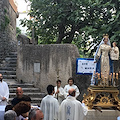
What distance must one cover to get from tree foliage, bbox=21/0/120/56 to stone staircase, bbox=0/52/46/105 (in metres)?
2.28

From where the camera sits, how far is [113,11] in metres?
11.1

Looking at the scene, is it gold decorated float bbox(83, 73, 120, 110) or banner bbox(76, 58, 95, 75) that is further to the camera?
banner bbox(76, 58, 95, 75)

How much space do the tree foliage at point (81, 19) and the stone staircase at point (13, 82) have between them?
228cm

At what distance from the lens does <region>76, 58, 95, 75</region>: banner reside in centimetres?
954

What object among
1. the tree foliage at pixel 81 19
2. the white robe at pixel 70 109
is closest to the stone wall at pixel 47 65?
the tree foliage at pixel 81 19

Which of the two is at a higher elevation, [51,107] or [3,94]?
[3,94]

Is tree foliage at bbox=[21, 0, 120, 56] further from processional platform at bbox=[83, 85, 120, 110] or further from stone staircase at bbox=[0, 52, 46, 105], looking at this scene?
processional platform at bbox=[83, 85, 120, 110]

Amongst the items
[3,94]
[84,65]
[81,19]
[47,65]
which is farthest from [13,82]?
[81,19]

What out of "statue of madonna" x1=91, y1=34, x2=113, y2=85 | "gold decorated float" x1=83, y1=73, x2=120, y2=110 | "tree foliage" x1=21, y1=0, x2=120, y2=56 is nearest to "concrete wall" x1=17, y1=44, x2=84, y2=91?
"tree foliage" x1=21, y1=0, x2=120, y2=56

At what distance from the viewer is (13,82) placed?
418 inches

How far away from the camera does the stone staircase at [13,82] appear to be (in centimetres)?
951

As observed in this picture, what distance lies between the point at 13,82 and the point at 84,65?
3444 mm

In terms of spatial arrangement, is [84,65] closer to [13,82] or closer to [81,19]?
[81,19]

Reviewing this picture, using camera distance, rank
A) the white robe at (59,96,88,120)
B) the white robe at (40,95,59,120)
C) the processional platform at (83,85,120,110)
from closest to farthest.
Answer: the white robe at (59,96,88,120) → the white robe at (40,95,59,120) → the processional platform at (83,85,120,110)
